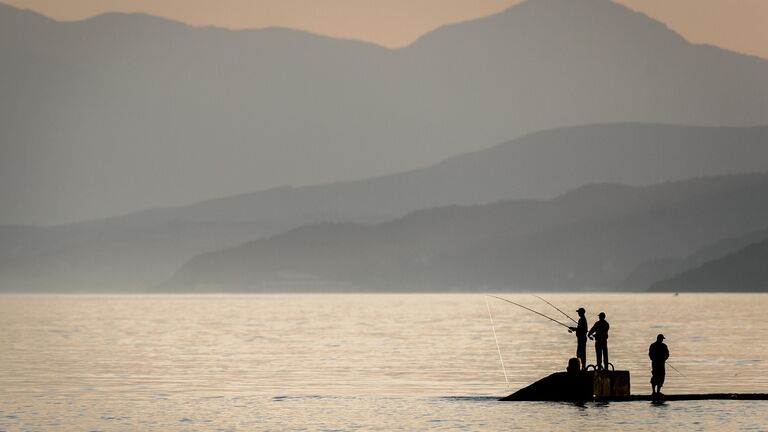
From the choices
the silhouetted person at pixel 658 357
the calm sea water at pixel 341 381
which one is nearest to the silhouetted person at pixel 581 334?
the calm sea water at pixel 341 381

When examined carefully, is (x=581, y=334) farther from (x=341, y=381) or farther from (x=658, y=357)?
(x=341, y=381)

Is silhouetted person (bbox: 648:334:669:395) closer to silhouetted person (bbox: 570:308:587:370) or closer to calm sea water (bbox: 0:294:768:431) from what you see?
calm sea water (bbox: 0:294:768:431)

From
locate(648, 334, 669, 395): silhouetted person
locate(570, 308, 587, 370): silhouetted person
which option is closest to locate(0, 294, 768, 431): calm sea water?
locate(648, 334, 669, 395): silhouetted person

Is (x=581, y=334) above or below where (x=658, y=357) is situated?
above

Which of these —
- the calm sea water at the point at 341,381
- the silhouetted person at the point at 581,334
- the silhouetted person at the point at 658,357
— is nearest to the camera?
the calm sea water at the point at 341,381

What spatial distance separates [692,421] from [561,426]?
4.09m

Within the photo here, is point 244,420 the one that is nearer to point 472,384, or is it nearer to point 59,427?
point 59,427

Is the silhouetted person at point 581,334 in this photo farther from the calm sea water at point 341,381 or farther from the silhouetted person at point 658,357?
the silhouetted person at point 658,357

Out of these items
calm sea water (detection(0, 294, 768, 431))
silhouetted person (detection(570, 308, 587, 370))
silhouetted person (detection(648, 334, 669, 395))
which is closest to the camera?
calm sea water (detection(0, 294, 768, 431))

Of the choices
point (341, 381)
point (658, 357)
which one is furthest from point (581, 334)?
point (341, 381)

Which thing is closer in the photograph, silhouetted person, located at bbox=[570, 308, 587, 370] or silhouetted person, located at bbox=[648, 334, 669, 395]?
silhouetted person, located at bbox=[570, 308, 587, 370]

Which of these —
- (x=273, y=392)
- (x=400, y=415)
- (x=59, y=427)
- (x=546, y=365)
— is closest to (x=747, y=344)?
(x=546, y=365)

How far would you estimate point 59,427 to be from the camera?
46.6 meters

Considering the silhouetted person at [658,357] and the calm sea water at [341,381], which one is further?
the silhouetted person at [658,357]
